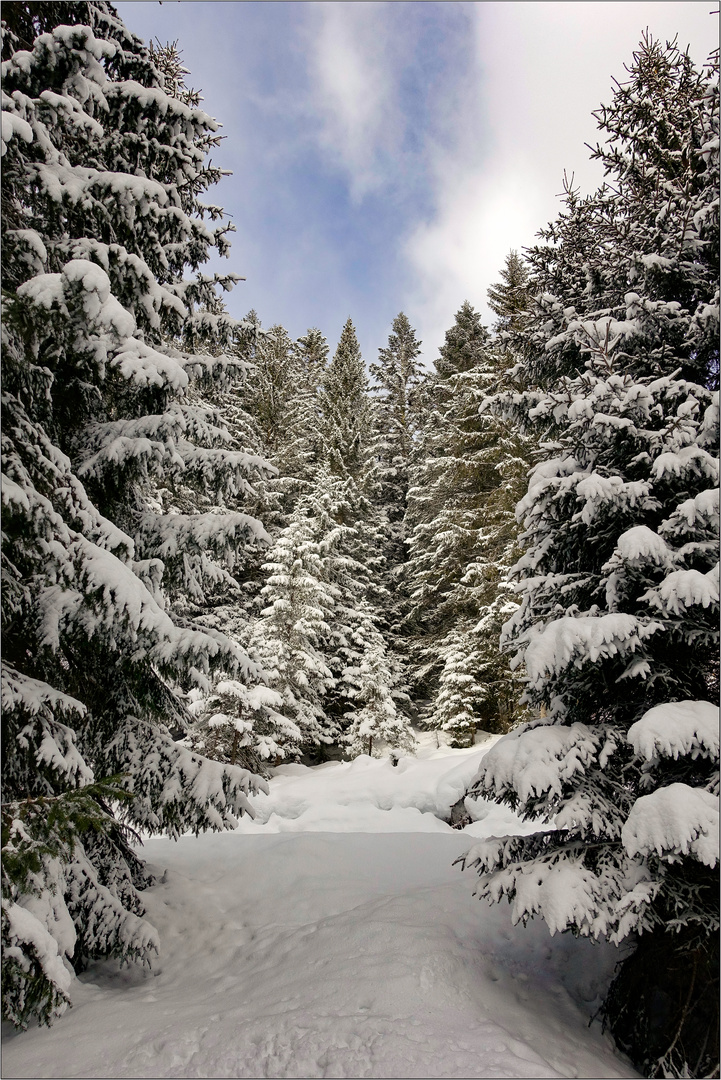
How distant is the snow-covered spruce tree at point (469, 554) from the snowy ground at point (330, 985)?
9.25m

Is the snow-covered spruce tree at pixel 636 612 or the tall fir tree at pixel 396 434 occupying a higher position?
the tall fir tree at pixel 396 434

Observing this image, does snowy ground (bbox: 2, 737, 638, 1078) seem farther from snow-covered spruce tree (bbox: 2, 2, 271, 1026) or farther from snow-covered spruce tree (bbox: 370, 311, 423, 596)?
snow-covered spruce tree (bbox: 370, 311, 423, 596)

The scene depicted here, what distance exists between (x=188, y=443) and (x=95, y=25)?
446 cm

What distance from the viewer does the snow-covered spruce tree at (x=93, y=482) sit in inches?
147

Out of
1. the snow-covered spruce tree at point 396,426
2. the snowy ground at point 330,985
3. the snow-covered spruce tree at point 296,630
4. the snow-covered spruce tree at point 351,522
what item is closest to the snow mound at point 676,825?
the snowy ground at point 330,985

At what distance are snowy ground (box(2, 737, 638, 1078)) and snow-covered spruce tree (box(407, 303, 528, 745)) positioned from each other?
9.25 metres

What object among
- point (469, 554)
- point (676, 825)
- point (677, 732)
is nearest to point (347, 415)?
point (469, 554)

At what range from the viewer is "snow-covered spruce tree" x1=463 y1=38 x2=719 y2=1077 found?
11.0 ft

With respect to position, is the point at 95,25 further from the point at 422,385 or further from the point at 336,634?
the point at 422,385

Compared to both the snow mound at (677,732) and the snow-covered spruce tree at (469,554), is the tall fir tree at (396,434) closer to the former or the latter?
the snow-covered spruce tree at (469,554)

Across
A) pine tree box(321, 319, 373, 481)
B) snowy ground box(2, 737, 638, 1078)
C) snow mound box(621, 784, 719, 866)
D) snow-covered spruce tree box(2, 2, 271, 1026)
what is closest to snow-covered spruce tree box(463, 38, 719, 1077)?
snow mound box(621, 784, 719, 866)

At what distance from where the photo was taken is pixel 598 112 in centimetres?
586

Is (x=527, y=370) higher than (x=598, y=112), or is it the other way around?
(x=598, y=112)

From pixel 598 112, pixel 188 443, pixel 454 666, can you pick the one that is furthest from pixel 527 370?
pixel 454 666
